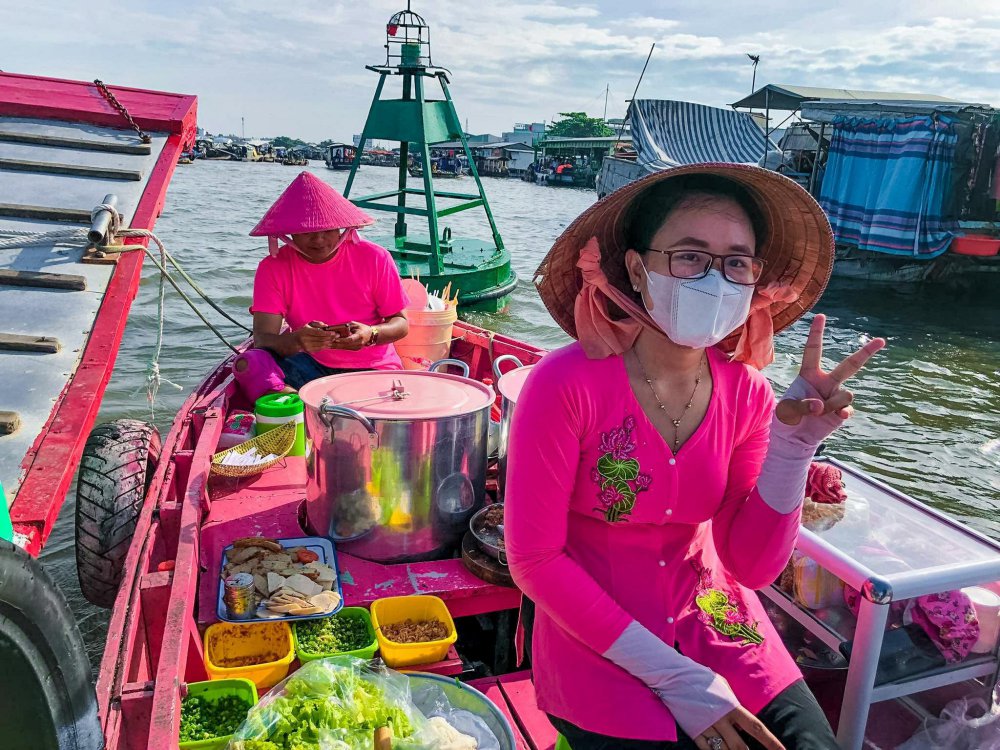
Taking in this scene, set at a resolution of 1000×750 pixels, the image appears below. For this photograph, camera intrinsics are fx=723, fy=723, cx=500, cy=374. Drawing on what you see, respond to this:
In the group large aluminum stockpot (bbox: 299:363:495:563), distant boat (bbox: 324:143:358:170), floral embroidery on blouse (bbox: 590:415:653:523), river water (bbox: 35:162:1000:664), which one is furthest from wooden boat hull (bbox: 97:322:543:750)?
distant boat (bbox: 324:143:358:170)

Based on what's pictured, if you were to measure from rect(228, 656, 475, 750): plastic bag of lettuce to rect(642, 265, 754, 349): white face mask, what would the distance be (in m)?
1.24

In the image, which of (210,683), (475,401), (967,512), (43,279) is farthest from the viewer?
(967,512)

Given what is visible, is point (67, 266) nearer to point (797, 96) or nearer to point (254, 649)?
point (254, 649)

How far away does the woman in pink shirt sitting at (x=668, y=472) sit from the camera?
1614 mm

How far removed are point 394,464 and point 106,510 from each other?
1764 mm

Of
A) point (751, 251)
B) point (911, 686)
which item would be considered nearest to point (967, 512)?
point (911, 686)

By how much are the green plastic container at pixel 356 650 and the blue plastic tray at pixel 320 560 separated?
41 millimetres

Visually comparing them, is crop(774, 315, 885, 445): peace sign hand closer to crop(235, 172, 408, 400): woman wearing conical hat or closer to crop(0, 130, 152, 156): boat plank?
crop(235, 172, 408, 400): woman wearing conical hat

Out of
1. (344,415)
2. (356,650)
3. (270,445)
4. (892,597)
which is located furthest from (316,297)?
(892,597)

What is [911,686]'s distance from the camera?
2178 mm

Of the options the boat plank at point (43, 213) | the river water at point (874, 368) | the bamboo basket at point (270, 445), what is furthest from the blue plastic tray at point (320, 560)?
the river water at point (874, 368)

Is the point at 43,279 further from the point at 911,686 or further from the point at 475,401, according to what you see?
the point at 911,686

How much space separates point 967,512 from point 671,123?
17.1m

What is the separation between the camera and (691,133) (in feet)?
71.2
